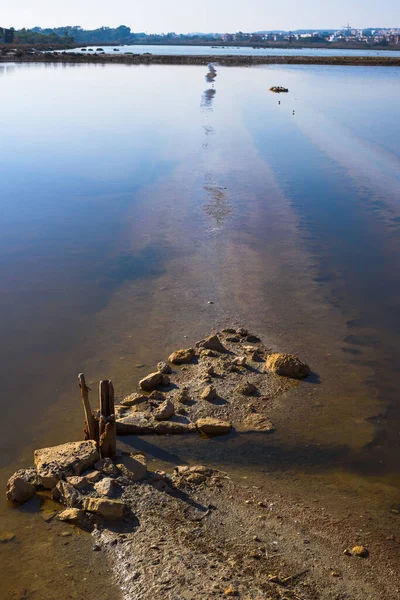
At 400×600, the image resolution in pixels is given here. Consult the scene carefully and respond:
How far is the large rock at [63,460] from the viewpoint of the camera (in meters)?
6.84

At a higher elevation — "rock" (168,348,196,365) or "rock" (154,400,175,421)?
"rock" (168,348,196,365)

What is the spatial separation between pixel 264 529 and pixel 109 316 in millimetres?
5812

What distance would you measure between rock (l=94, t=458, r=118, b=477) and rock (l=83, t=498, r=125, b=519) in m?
0.47

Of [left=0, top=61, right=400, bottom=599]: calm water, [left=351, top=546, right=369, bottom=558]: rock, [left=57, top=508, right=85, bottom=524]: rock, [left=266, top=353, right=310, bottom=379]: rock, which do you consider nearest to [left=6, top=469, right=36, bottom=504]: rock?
[left=0, top=61, right=400, bottom=599]: calm water

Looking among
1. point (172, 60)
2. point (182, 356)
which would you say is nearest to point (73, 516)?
point (182, 356)

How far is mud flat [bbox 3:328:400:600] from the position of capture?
222 inches

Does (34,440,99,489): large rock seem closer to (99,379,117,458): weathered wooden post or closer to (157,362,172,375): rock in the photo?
(99,379,117,458): weathered wooden post

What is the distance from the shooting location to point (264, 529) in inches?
249

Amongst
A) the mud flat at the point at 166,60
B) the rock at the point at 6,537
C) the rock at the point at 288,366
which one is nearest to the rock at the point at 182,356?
the rock at the point at 288,366

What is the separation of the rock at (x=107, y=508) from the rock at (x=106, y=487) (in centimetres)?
16

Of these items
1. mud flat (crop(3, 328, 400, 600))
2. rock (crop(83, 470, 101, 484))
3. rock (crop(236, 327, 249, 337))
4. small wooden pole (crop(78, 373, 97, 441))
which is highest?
small wooden pole (crop(78, 373, 97, 441))

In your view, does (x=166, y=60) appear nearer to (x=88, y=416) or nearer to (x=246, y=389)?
(x=246, y=389)

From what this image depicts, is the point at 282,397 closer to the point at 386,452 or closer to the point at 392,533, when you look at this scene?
the point at 386,452

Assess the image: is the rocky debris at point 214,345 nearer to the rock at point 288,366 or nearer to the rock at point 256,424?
the rock at point 288,366
